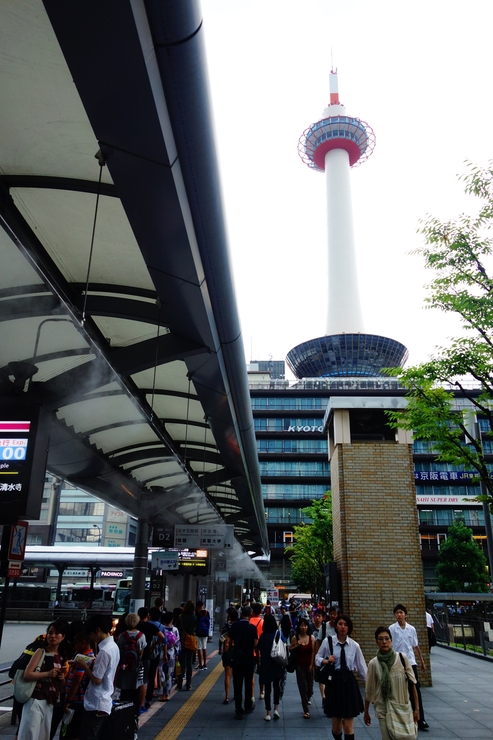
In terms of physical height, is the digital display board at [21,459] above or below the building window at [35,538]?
below

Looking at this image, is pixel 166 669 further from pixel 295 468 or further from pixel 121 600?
pixel 295 468

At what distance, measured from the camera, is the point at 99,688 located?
525cm

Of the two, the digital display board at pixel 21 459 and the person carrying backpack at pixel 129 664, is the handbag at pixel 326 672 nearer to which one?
the person carrying backpack at pixel 129 664

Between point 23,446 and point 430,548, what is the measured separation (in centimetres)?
6732

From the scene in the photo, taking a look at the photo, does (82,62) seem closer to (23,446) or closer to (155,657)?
(23,446)

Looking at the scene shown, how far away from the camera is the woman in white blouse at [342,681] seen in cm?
612

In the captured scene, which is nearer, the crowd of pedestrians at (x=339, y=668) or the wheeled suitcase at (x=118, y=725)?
the wheeled suitcase at (x=118, y=725)

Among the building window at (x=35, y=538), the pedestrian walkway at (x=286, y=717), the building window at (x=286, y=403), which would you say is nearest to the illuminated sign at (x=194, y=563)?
the pedestrian walkway at (x=286, y=717)

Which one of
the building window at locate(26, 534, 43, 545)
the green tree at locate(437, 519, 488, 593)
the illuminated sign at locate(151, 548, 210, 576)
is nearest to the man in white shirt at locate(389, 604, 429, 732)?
the illuminated sign at locate(151, 548, 210, 576)

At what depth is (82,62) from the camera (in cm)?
340

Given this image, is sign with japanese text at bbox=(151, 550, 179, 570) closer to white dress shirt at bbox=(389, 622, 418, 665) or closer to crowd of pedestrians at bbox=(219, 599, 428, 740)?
crowd of pedestrians at bbox=(219, 599, 428, 740)

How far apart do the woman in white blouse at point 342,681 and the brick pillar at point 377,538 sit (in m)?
4.93

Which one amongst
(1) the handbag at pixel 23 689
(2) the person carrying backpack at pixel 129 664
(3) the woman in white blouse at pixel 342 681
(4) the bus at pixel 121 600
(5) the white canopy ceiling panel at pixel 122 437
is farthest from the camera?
(4) the bus at pixel 121 600

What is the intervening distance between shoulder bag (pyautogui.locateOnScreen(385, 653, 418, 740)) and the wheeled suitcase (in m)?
2.33
